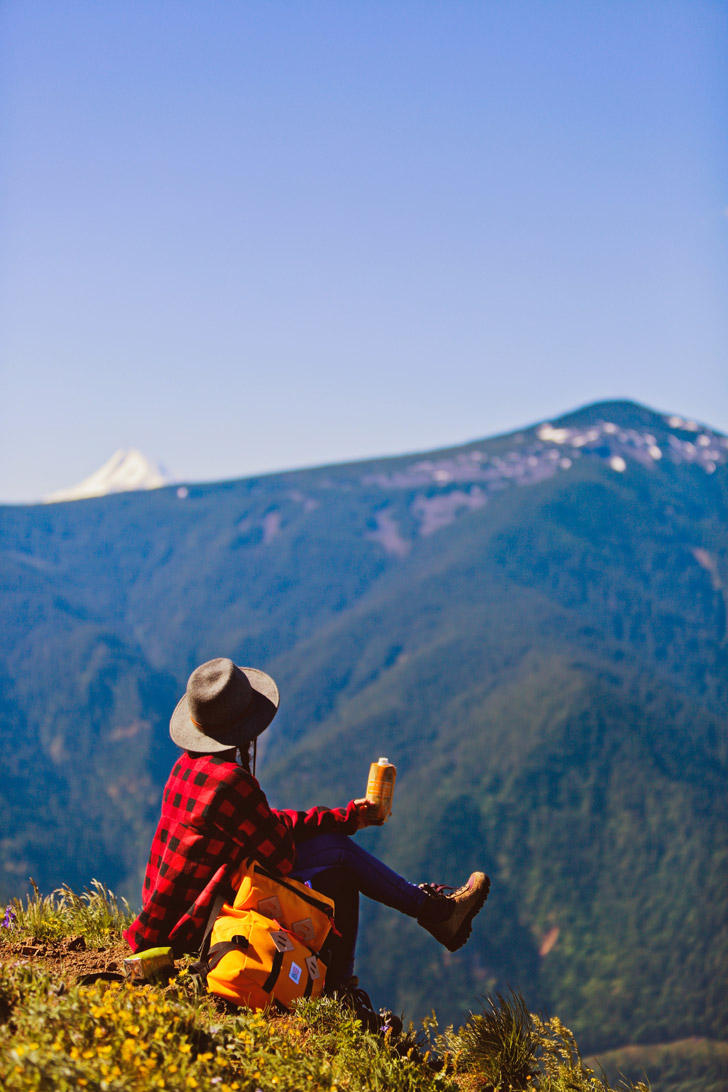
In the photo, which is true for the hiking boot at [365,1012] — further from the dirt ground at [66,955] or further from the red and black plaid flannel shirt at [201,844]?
the dirt ground at [66,955]

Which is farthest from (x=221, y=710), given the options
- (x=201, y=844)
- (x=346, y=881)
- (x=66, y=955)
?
(x=66, y=955)

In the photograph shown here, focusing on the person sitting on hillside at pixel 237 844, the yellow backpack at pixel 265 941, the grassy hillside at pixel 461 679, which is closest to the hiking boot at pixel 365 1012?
the person sitting on hillside at pixel 237 844

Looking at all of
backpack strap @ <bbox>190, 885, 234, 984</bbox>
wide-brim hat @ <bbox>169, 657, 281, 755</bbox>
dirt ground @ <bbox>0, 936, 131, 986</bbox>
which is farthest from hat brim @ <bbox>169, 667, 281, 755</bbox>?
dirt ground @ <bbox>0, 936, 131, 986</bbox>

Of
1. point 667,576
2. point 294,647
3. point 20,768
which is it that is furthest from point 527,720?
point 20,768

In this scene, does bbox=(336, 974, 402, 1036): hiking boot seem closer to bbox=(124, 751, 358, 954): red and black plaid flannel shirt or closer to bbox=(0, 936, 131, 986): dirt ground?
bbox=(124, 751, 358, 954): red and black plaid flannel shirt

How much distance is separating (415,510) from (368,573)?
1323cm

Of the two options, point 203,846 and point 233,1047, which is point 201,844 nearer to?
point 203,846

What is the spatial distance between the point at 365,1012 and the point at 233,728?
142 cm

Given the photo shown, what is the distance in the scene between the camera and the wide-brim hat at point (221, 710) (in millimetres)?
4309

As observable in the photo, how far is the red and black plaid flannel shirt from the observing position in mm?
4074

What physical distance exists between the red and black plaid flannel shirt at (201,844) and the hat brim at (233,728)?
9 cm

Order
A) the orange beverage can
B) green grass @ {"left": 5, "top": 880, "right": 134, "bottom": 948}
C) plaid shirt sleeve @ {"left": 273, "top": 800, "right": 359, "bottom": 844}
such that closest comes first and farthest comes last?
plaid shirt sleeve @ {"left": 273, "top": 800, "right": 359, "bottom": 844}
the orange beverage can
green grass @ {"left": 5, "top": 880, "right": 134, "bottom": 948}

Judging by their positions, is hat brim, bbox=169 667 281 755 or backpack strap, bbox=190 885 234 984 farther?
hat brim, bbox=169 667 281 755

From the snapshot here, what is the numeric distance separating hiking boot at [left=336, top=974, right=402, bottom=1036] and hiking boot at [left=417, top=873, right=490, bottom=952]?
454 millimetres
